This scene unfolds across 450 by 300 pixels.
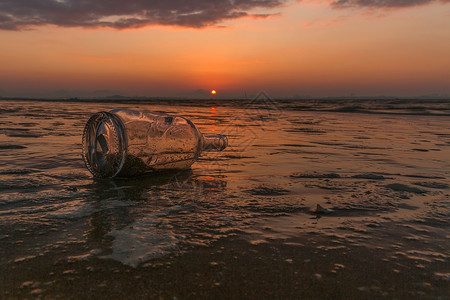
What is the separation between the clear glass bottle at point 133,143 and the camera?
2.51m

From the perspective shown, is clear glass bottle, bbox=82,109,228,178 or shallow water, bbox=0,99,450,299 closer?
shallow water, bbox=0,99,450,299

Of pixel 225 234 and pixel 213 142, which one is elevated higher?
pixel 213 142

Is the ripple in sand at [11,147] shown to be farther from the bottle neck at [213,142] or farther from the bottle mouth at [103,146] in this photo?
the bottle neck at [213,142]

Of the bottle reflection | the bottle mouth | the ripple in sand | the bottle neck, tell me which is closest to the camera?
the bottle reflection

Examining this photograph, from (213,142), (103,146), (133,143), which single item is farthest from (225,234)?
(213,142)

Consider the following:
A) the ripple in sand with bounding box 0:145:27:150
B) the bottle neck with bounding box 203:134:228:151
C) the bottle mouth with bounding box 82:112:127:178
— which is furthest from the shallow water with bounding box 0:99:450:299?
the ripple in sand with bounding box 0:145:27:150

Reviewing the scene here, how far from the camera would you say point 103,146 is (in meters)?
2.67

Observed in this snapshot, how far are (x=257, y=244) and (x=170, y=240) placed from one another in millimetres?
377

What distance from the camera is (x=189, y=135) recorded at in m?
3.02

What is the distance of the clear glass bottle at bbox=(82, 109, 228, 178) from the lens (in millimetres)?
2510

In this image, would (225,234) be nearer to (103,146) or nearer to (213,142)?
(103,146)

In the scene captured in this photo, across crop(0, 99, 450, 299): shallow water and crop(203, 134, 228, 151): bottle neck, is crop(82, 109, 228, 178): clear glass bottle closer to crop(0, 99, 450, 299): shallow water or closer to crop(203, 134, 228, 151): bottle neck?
crop(0, 99, 450, 299): shallow water

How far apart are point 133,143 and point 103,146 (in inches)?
11.7

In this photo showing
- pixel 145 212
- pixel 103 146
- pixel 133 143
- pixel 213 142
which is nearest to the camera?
pixel 145 212
